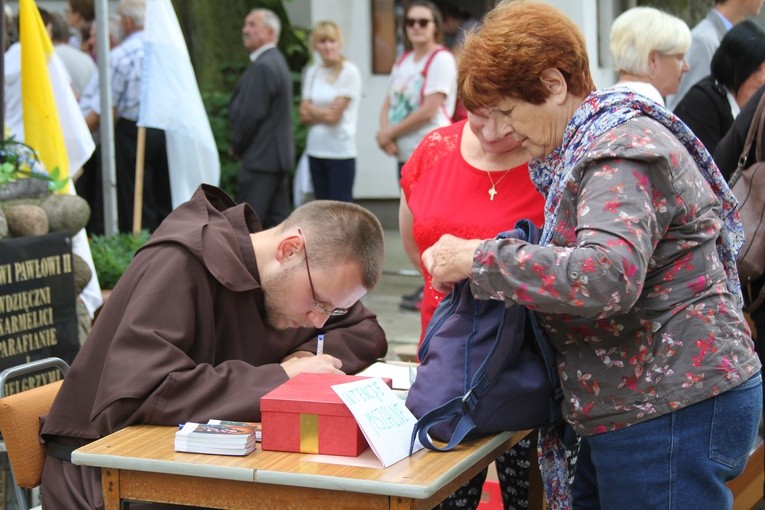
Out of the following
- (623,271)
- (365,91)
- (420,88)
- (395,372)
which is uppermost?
(623,271)

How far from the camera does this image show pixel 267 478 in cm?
228

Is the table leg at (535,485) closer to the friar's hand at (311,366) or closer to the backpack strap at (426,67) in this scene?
the friar's hand at (311,366)

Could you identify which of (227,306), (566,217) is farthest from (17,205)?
(566,217)

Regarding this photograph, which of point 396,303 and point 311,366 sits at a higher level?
point 311,366

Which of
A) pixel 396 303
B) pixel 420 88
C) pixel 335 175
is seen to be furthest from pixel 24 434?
pixel 335 175

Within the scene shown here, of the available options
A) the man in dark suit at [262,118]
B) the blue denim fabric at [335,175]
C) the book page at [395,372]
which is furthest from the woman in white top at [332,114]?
the book page at [395,372]

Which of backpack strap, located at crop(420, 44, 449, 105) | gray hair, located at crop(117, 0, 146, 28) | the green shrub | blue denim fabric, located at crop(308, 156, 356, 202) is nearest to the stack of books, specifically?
the green shrub

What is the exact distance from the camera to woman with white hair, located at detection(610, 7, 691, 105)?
4.44m

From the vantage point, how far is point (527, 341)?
257cm

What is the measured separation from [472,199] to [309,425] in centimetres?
123

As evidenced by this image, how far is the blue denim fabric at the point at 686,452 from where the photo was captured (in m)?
2.33

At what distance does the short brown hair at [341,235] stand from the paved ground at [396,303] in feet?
7.29

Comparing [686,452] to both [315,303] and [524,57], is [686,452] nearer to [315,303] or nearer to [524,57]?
[524,57]

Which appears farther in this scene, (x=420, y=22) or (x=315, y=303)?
(x=420, y=22)
